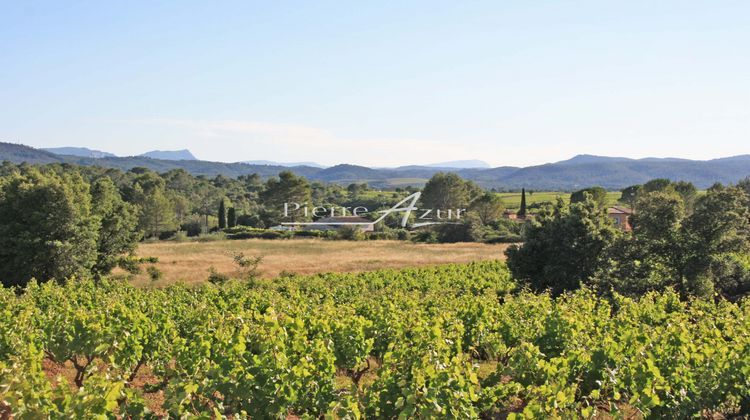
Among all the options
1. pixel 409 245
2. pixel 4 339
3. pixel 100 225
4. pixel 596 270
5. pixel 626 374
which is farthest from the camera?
pixel 409 245

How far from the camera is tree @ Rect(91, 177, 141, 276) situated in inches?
1374

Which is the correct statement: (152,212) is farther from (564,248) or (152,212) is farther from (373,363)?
(373,363)

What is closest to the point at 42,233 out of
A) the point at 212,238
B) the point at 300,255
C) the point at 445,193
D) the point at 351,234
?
the point at 300,255

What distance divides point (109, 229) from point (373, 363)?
2512 cm

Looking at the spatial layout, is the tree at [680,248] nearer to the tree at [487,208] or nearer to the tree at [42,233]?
the tree at [42,233]

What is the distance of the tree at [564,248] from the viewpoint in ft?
86.5

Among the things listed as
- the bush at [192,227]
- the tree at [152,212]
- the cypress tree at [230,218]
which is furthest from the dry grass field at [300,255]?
the bush at [192,227]

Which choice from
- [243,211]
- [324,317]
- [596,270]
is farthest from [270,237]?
[324,317]

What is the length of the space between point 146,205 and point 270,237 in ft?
61.1

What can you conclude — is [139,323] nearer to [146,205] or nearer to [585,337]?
[585,337]

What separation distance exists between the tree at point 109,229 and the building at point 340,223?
141ft

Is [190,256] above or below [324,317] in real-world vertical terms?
below

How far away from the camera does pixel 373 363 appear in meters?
16.8

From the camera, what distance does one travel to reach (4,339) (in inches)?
476
